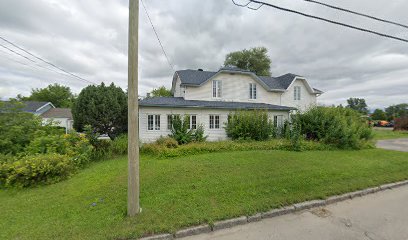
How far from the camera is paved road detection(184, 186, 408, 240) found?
3107 millimetres

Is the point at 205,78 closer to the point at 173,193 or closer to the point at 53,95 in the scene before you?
the point at 173,193

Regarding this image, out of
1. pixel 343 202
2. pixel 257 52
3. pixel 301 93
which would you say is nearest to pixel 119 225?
pixel 343 202

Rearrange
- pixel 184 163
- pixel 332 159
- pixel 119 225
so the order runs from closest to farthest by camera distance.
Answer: pixel 119 225 → pixel 184 163 → pixel 332 159

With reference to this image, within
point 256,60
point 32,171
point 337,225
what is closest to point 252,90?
point 337,225

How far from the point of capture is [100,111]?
12312 mm

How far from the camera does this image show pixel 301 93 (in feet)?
65.5

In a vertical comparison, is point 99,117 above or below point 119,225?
above

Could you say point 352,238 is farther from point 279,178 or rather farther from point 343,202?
point 279,178

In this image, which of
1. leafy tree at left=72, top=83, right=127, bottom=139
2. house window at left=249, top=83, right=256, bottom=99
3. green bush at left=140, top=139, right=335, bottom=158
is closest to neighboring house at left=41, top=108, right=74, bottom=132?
leafy tree at left=72, top=83, right=127, bottom=139

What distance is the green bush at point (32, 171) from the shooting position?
17.1ft

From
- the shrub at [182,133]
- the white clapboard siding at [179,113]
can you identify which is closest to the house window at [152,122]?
the white clapboard siding at [179,113]

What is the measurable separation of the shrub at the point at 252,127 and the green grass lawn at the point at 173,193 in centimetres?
442

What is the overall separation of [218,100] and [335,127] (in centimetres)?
906

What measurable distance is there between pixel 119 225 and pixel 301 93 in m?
21.7
